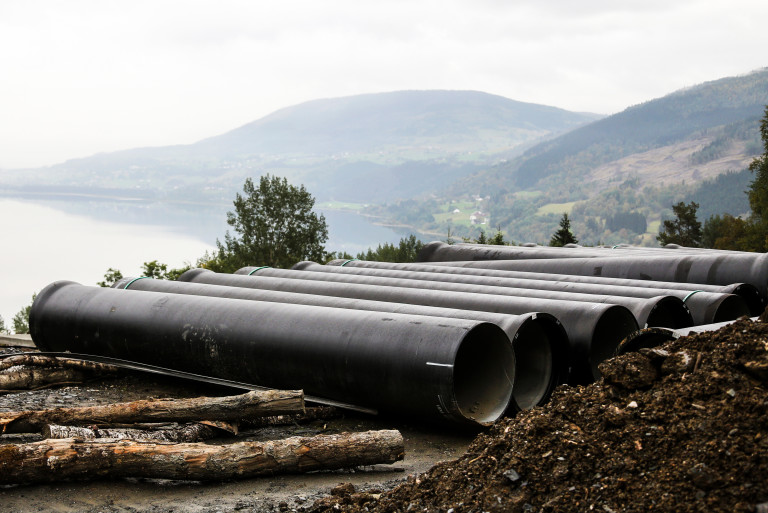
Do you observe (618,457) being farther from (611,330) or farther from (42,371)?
(42,371)

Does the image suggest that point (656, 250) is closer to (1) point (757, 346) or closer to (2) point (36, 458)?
(1) point (757, 346)

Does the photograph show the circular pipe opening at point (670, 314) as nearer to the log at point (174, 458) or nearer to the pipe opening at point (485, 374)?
the pipe opening at point (485, 374)

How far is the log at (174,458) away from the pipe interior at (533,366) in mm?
3067

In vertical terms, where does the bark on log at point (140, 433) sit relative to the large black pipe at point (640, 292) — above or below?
below

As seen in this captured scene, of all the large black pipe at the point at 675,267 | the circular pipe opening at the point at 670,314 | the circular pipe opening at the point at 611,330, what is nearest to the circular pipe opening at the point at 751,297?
the large black pipe at the point at 675,267

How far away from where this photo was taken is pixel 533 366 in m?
9.70

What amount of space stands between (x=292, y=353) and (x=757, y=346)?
5960mm

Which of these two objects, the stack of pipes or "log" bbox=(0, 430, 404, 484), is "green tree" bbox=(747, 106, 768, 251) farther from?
"log" bbox=(0, 430, 404, 484)

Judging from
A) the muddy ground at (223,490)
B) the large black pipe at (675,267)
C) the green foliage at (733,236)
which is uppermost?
the green foliage at (733,236)

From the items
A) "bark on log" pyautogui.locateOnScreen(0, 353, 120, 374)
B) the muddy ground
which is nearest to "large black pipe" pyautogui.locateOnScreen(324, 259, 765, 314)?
the muddy ground

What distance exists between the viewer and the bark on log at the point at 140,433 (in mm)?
6984

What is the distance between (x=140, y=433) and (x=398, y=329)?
10.4 ft

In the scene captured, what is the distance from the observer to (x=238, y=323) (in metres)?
10.2

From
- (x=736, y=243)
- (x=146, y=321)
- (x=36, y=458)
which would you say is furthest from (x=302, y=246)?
(x=36, y=458)
